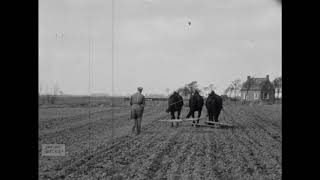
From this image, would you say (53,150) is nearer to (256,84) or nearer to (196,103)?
(196,103)

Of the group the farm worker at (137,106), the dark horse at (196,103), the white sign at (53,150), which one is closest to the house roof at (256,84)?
the dark horse at (196,103)

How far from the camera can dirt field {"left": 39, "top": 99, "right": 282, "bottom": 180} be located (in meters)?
4.04

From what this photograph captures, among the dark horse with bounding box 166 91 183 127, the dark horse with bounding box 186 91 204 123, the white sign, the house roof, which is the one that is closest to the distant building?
the house roof

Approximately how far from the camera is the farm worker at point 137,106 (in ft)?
13.9

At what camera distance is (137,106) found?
4.30m

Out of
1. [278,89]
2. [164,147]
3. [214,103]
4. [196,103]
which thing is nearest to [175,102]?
[196,103]

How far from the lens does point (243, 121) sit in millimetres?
4363

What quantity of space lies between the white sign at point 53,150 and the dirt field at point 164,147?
0.07 m

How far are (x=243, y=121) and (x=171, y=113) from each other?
0.91m

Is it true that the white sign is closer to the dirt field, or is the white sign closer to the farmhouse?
the dirt field

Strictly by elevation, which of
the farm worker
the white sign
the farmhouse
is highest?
the farmhouse

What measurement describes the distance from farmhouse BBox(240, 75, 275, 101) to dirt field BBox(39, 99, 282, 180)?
119 mm
